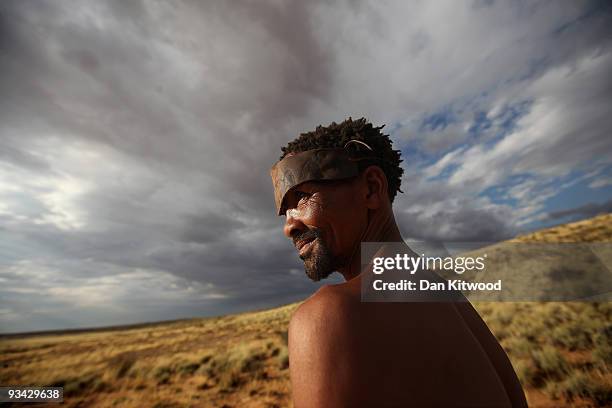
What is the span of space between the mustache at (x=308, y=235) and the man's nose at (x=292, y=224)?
39 millimetres

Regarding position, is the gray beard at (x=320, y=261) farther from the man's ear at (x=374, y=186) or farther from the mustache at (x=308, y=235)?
the man's ear at (x=374, y=186)

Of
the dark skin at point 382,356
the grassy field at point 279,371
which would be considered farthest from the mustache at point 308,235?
the grassy field at point 279,371

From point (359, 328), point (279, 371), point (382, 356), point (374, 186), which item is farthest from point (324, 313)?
point (279, 371)

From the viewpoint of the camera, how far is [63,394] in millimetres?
12492

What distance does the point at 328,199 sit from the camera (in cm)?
222

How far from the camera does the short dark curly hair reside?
259 cm

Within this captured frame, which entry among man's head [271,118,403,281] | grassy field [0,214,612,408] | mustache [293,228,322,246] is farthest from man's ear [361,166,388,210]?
grassy field [0,214,612,408]

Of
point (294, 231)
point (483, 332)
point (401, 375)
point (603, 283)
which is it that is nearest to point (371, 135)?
point (294, 231)

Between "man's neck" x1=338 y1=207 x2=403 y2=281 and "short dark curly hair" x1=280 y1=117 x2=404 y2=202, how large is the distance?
18.0 inches

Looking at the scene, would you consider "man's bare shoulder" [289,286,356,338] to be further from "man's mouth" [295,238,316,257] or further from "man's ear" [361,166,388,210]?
"man's ear" [361,166,388,210]

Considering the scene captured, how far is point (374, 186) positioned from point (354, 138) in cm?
56

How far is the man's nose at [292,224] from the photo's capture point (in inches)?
88.2

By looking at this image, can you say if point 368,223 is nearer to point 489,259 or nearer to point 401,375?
point 401,375

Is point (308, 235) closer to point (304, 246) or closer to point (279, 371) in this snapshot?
point (304, 246)
